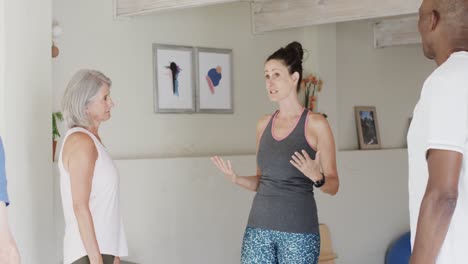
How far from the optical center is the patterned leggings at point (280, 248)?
3.20 m

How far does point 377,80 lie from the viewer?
7297 millimetres

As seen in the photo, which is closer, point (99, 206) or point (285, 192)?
point (99, 206)

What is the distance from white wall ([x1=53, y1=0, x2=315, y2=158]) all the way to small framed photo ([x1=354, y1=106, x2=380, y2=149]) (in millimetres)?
1147

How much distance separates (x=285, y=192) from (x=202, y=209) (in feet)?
7.28

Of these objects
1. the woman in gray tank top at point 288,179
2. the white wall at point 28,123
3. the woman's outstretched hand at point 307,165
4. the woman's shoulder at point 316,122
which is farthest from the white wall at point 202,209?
the woman's outstretched hand at point 307,165

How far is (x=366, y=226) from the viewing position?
6832 millimetres

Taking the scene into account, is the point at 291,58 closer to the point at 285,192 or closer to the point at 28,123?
the point at 285,192

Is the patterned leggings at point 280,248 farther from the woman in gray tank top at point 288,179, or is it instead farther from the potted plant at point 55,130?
the potted plant at point 55,130

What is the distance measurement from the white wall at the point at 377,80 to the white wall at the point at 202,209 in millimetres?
490

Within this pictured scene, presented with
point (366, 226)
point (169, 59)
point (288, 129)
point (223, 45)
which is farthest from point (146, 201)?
point (366, 226)

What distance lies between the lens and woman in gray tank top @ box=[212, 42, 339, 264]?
127 inches

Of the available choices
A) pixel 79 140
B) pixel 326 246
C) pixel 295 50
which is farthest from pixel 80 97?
pixel 326 246

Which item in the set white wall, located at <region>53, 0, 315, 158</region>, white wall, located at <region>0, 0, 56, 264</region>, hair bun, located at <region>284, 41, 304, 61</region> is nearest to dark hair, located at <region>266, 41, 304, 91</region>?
hair bun, located at <region>284, 41, 304, 61</region>

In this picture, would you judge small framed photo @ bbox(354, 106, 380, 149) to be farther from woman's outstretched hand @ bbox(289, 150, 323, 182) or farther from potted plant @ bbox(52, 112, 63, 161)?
woman's outstretched hand @ bbox(289, 150, 323, 182)
